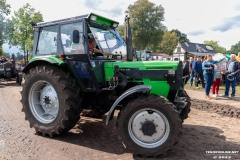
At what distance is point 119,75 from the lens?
452 cm

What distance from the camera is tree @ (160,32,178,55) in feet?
189

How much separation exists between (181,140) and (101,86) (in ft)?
6.08

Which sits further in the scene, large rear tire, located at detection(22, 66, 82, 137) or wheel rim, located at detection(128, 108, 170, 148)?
large rear tire, located at detection(22, 66, 82, 137)

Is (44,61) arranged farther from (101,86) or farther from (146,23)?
(146,23)

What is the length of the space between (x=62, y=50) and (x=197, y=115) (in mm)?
4175

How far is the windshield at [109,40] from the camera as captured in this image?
489 centimetres

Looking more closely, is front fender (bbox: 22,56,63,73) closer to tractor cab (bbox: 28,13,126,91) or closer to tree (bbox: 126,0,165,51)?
tractor cab (bbox: 28,13,126,91)

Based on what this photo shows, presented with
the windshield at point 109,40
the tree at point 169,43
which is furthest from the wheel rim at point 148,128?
the tree at point 169,43

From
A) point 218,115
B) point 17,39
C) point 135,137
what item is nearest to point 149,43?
point 17,39

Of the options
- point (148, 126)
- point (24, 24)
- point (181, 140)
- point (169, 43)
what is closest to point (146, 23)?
point (169, 43)

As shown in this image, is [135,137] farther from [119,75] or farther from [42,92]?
[42,92]

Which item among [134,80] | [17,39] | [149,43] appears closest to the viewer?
[134,80]

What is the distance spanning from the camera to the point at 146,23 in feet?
144

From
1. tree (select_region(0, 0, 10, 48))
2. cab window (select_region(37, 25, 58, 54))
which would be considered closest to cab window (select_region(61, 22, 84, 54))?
cab window (select_region(37, 25, 58, 54))
